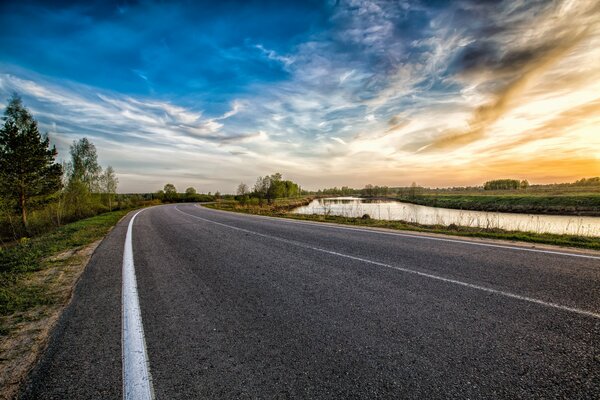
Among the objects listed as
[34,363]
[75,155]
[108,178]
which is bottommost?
[34,363]

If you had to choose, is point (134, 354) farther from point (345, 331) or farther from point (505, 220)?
point (505, 220)

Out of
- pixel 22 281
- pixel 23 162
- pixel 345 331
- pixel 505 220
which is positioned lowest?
pixel 505 220

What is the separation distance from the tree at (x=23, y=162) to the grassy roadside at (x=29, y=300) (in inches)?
791

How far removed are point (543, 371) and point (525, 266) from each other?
12.4 ft

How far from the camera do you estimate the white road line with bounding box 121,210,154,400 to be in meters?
1.99

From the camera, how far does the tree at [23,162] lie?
20.0m

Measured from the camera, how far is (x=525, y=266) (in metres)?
4.91

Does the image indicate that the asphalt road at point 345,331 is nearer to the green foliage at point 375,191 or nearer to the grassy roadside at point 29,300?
the grassy roadside at point 29,300

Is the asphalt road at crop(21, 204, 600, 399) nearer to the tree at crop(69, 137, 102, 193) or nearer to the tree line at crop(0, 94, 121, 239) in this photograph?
the tree line at crop(0, 94, 121, 239)

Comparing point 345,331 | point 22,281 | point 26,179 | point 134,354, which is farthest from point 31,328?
point 26,179

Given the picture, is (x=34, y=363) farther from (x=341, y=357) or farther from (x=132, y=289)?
(x=341, y=357)

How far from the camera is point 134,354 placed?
248 cm

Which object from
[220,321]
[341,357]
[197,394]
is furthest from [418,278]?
[197,394]

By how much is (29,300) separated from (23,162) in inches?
1035
